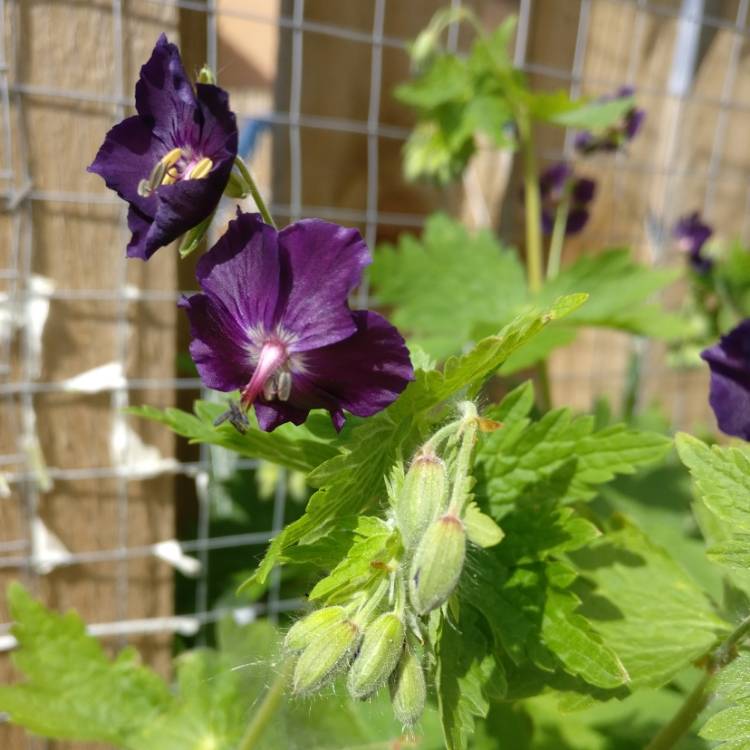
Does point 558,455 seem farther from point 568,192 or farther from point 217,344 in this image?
point 568,192

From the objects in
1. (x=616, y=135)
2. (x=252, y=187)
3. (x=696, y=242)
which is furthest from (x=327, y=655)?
(x=696, y=242)

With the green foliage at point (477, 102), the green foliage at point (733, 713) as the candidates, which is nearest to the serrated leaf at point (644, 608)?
the green foliage at point (733, 713)

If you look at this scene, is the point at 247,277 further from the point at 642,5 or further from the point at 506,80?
the point at 642,5

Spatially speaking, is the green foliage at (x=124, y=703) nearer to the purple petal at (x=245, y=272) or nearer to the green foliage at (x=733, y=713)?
the green foliage at (x=733, y=713)

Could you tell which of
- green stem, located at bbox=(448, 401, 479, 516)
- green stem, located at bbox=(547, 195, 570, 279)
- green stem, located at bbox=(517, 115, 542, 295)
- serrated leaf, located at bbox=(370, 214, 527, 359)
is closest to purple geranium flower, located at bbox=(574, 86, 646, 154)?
green stem, located at bbox=(547, 195, 570, 279)

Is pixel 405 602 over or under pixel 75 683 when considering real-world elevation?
over

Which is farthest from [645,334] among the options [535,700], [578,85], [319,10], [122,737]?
[122,737]
